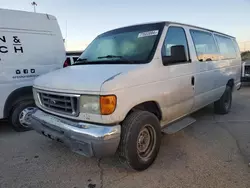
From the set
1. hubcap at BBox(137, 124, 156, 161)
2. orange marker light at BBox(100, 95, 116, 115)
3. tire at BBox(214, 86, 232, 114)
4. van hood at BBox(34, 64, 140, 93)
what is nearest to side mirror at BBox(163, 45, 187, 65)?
van hood at BBox(34, 64, 140, 93)

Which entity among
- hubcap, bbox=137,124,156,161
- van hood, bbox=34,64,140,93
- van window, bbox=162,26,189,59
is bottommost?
hubcap, bbox=137,124,156,161

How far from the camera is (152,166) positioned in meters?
3.30

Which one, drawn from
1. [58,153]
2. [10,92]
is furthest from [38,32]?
[58,153]

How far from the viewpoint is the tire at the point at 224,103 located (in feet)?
18.9

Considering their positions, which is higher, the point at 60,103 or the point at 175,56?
the point at 175,56

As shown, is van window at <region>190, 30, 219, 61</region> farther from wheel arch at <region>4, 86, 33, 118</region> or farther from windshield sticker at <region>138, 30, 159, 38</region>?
wheel arch at <region>4, 86, 33, 118</region>

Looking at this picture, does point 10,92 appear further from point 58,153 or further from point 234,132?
point 234,132

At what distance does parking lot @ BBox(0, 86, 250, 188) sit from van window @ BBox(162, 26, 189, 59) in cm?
165

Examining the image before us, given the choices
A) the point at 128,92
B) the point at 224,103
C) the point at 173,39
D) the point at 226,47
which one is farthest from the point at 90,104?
the point at 226,47

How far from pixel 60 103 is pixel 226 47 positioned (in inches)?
182

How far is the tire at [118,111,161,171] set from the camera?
2860mm

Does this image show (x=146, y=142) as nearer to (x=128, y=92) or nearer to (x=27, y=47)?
(x=128, y=92)

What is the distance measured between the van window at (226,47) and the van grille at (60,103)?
13.2ft

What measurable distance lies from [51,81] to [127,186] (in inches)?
67.6
